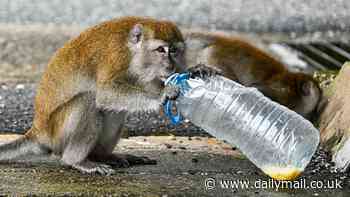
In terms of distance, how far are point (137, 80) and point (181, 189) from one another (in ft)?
3.74

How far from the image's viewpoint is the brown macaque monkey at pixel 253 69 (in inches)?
383

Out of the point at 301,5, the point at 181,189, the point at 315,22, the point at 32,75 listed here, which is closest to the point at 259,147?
the point at 181,189

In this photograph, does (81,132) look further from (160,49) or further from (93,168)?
(160,49)

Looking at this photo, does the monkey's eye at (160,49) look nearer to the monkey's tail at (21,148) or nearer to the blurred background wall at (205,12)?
the monkey's tail at (21,148)

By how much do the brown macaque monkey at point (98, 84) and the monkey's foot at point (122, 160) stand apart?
0.41 feet

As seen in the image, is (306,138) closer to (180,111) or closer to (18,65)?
(180,111)

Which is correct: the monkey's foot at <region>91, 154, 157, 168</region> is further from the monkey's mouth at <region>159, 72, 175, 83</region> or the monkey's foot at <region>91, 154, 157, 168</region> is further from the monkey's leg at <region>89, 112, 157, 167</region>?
the monkey's mouth at <region>159, 72, 175, 83</region>

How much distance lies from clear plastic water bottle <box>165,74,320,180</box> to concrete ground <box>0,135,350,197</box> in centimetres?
17

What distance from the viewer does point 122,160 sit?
8133 mm

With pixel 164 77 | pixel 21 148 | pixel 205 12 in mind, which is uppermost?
pixel 164 77

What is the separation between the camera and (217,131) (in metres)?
8.28

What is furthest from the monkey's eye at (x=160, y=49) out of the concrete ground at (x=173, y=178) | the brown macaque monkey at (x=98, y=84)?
the concrete ground at (x=173, y=178)
